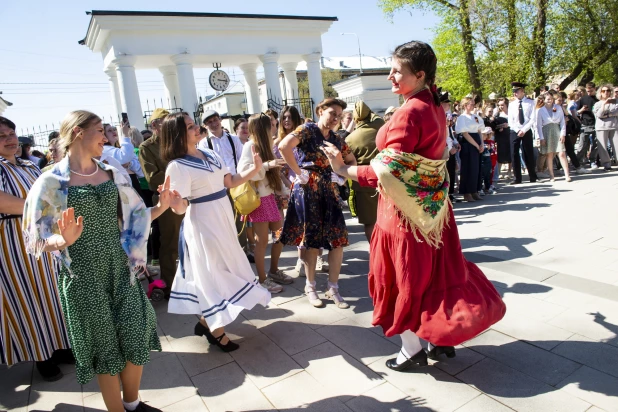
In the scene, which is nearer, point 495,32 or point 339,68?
point 495,32

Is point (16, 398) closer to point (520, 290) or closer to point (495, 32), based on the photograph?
point (520, 290)

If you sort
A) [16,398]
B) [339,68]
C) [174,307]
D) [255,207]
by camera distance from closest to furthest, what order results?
[16,398]
[174,307]
[255,207]
[339,68]

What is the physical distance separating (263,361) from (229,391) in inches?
16.0

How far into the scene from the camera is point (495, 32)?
17062 mm

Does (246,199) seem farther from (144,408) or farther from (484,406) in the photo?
(484,406)

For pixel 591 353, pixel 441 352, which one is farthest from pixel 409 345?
pixel 591 353

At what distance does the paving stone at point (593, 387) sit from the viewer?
8.02 ft

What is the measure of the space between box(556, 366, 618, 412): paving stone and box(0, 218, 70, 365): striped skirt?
11.5 feet

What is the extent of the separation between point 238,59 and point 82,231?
58.3 ft

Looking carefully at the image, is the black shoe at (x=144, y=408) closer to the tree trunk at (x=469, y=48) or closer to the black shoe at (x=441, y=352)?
the black shoe at (x=441, y=352)

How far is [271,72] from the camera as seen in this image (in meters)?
18.5

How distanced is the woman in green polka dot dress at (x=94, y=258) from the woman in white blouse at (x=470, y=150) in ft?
23.0

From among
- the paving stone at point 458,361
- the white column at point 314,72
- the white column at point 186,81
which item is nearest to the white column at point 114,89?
the white column at point 186,81

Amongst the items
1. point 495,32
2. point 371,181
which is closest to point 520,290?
point 371,181
